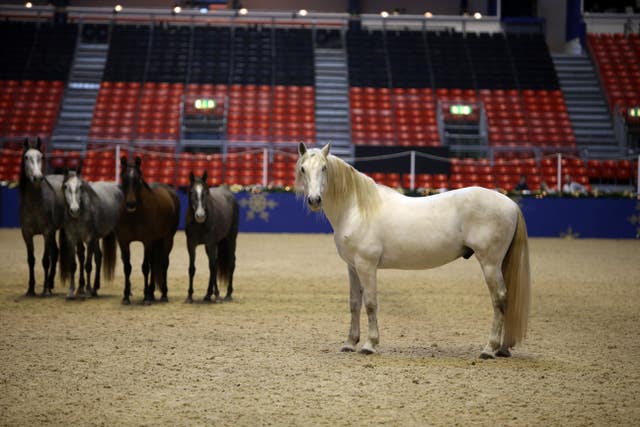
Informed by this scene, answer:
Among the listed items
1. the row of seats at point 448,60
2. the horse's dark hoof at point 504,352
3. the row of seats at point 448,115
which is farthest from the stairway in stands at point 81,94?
the horse's dark hoof at point 504,352

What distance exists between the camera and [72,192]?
30.8 ft

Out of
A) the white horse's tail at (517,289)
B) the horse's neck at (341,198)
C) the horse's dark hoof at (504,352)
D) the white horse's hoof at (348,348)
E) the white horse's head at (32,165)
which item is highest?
the white horse's head at (32,165)

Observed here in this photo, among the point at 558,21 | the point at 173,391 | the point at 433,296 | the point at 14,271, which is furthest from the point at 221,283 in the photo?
the point at 558,21

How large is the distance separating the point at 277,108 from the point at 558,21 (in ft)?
46.1

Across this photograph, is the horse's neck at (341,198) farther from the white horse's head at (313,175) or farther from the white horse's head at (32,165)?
the white horse's head at (32,165)

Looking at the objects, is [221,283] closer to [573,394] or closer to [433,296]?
[433,296]

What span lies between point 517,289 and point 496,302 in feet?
0.72

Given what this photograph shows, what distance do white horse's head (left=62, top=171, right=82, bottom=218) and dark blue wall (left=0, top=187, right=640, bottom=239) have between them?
11810mm

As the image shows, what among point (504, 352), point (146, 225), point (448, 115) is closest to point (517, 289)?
point (504, 352)

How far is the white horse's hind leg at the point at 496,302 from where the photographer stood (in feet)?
20.7

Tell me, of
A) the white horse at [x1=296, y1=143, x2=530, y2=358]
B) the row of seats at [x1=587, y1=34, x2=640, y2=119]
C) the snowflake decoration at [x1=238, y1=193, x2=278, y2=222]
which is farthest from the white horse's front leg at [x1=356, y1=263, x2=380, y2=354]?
the row of seats at [x1=587, y1=34, x2=640, y2=119]

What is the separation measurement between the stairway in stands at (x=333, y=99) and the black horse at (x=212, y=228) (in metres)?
15.5

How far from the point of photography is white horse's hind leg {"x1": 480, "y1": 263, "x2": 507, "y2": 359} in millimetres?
6316

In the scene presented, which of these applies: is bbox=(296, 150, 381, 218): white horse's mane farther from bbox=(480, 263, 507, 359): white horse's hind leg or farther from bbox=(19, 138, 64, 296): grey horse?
bbox=(19, 138, 64, 296): grey horse
